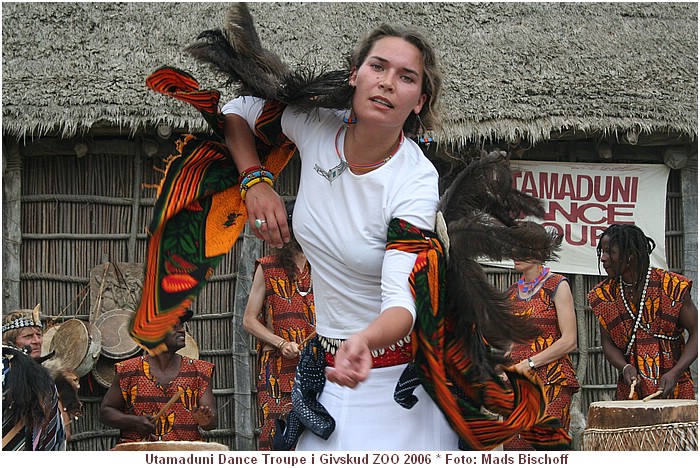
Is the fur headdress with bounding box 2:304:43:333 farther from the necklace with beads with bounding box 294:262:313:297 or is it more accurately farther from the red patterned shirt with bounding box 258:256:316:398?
the necklace with beads with bounding box 294:262:313:297

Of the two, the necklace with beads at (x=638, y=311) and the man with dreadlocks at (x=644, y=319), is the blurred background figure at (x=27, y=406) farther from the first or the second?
the necklace with beads at (x=638, y=311)

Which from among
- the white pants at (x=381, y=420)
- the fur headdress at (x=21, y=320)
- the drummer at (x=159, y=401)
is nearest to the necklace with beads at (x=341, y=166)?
the white pants at (x=381, y=420)

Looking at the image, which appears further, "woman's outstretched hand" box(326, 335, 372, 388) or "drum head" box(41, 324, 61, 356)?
"drum head" box(41, 324, 61, 356)

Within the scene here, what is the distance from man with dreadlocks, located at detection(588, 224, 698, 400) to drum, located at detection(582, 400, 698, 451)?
49.6 inches

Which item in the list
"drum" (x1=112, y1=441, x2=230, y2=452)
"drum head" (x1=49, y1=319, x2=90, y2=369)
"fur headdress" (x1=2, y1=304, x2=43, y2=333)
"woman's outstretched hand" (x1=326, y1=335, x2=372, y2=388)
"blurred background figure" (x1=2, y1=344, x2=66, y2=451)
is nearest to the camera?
"woman's outstretched hand" (x1=326, y1=335, x2=372, y2=388)

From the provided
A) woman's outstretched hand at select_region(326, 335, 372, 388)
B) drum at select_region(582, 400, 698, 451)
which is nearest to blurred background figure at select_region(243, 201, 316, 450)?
drum at select_region(582, 400, 698, 451)

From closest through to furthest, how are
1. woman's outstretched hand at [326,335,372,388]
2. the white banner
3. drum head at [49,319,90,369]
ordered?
woman's outstretched hand at [326,335,372,388] < drum head at [49,319,90,369] < the white banner

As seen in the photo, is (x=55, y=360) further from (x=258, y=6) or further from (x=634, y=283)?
(x=634, y=283)

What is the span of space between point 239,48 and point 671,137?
17.8 ft

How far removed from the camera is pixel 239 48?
3.04 metres

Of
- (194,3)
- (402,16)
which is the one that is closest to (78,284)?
(194,3)

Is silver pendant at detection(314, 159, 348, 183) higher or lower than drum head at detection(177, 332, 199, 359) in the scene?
higher

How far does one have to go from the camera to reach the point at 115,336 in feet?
23.7

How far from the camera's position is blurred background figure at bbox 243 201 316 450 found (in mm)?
6434
